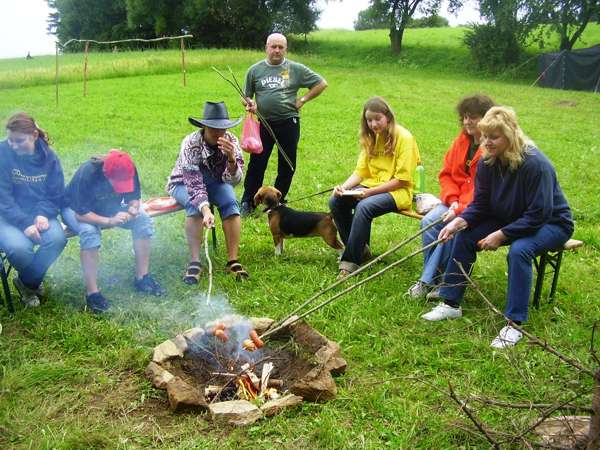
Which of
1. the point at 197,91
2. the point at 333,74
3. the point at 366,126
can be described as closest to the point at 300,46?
the point at 333,74

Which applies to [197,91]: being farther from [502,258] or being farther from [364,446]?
[364,446]

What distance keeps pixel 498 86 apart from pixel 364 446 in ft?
71.9

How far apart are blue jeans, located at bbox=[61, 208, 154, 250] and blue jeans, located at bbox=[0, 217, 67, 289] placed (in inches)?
4.4

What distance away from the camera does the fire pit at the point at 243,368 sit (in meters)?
2.99

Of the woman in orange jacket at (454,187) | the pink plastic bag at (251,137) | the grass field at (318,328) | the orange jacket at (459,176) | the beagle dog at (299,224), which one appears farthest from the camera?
the pink plastic bag at (251,137)

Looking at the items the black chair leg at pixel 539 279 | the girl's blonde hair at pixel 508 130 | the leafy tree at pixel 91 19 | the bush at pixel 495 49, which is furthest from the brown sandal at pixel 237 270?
the leafy tree at pixel 91 19

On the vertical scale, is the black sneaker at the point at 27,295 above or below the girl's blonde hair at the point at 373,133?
below

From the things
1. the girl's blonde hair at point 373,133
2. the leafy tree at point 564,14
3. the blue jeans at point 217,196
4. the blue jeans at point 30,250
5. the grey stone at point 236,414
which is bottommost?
the grey stone at point 236,414

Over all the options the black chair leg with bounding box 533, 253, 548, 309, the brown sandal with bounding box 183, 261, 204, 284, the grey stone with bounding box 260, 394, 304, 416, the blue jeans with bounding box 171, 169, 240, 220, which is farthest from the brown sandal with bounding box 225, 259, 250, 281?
the black chair leg with bounding box 533, 253, 548, 309

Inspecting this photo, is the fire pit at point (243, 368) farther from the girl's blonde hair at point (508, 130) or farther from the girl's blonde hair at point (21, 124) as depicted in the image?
the girl's blonde hair at point (21, 124)

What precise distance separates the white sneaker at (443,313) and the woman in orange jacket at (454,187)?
156mm

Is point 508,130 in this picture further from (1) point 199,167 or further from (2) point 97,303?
(2) point 97,303

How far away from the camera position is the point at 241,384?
3219 millimetres

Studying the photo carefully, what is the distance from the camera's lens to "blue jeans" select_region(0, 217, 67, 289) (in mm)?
3857
